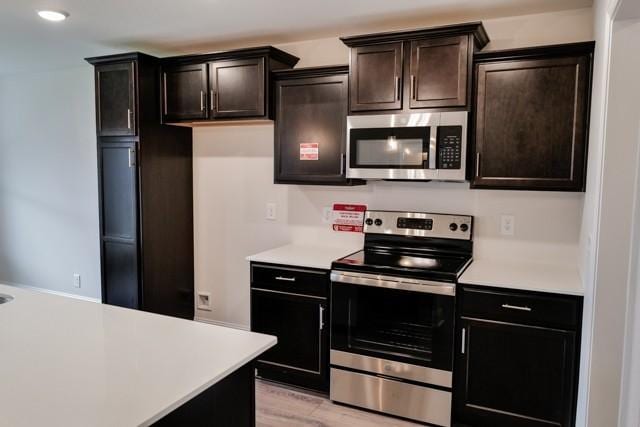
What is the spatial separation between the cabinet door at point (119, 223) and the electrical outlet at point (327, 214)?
138cm

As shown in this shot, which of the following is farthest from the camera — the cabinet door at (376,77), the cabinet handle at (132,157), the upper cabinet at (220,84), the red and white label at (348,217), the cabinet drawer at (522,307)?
the cabinet handle at (132,157)

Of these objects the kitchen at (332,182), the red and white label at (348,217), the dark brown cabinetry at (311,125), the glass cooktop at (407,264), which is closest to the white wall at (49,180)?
the kitchen at (332,182)

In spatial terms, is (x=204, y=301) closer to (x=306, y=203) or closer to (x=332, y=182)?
(x=306, y=203)

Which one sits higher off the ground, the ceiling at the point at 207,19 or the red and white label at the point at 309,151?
the ceiling at the point at 207,19

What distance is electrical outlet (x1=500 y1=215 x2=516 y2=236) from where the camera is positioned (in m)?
2.95

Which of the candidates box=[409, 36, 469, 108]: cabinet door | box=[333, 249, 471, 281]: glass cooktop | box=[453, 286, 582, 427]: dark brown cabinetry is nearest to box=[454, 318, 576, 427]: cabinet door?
box=[453, 286, 582, 427]: dark brown cabinetry

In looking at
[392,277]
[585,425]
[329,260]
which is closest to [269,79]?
[329,260]

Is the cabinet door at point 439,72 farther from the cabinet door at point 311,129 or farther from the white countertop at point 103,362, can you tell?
the white countertop at point 103,362

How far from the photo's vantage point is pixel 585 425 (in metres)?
2.04

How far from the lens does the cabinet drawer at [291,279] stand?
9.51ft

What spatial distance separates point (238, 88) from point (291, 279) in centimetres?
137

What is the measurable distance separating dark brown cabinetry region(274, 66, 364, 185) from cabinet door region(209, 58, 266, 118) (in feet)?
0.40

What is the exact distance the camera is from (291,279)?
2975mm

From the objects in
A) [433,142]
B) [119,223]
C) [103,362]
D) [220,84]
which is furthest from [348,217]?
[103,362]
